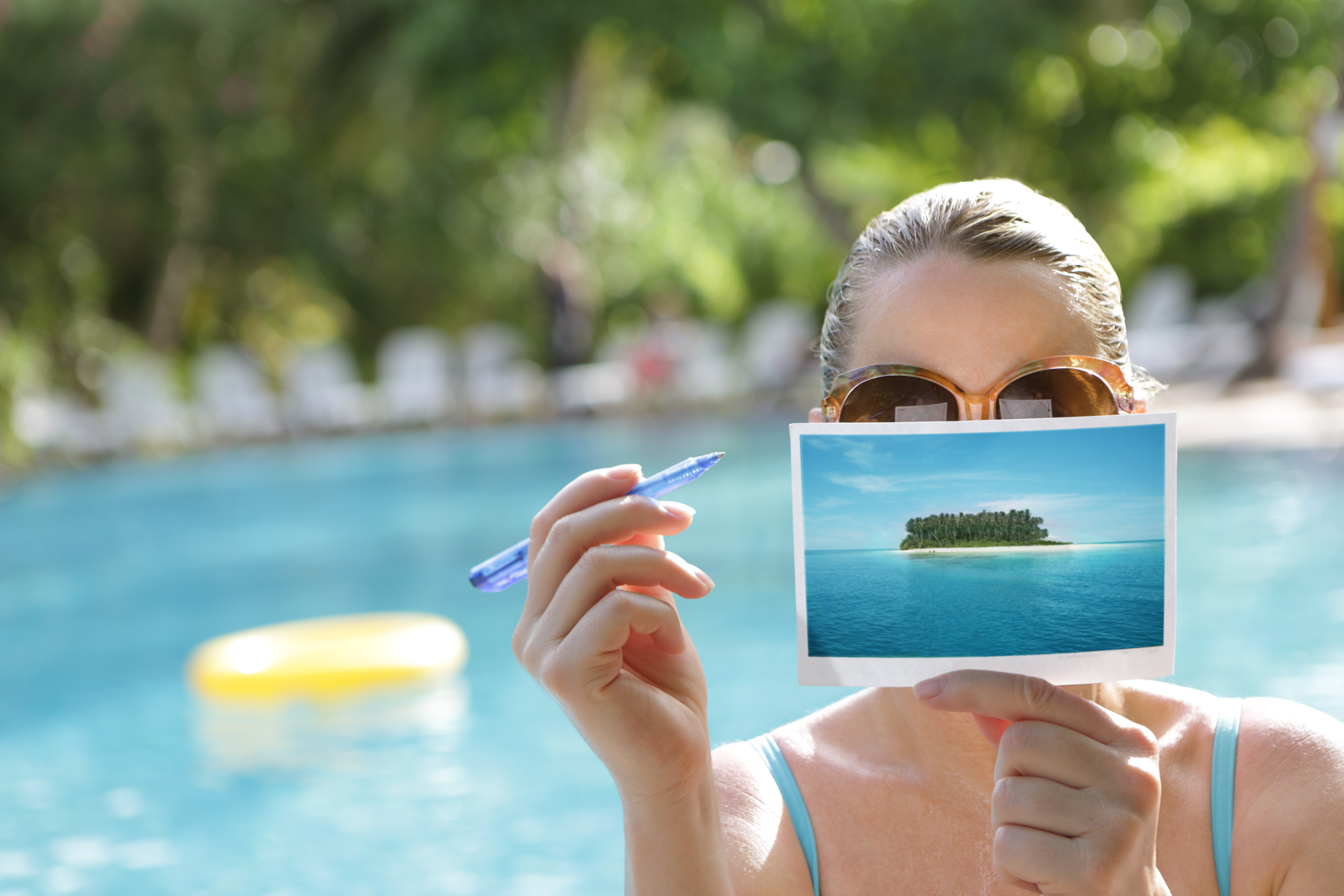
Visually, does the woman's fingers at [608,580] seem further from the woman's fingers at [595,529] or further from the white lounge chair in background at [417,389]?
the white lounge chair in background at [417,389]

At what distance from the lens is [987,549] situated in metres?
1.06

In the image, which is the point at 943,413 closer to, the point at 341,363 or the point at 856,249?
the point at 856,249

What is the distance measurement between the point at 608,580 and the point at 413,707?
188 inches

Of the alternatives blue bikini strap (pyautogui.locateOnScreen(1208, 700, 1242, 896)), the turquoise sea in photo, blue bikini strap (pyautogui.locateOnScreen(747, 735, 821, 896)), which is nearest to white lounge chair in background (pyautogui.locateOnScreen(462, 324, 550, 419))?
blue bikini strap (pyautogui.locateOnScreen(747, 735, 821, 896))

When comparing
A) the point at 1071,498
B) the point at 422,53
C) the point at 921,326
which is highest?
the point at 422,53

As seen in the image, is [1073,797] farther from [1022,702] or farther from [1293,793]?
[1293,793]

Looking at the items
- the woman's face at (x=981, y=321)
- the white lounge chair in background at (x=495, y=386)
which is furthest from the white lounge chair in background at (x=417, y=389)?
the woman's face at (x=981, y=321)

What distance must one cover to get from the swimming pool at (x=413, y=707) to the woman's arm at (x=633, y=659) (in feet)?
4.36

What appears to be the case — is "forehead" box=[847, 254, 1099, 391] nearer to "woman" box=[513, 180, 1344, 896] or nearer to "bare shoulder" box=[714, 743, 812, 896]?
"woman" box=[513, 180, 1344, 896]

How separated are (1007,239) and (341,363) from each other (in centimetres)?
1750

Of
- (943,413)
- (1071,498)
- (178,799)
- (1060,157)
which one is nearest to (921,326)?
(943,413)

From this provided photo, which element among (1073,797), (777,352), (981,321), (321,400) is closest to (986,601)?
(1073,797)

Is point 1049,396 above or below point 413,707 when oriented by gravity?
above

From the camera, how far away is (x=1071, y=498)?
1029 millimetres
